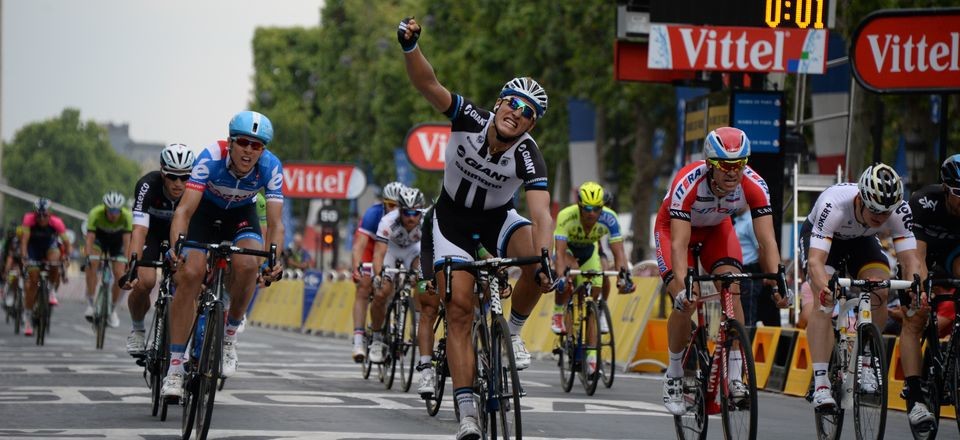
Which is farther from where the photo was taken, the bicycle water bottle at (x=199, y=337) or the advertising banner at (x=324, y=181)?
the advertising banner at (x=324, y=181)

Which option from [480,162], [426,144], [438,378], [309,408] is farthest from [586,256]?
[426,144]

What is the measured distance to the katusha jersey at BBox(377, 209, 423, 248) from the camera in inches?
690

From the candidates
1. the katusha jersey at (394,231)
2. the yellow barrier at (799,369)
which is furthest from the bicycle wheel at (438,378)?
the yellow barrier at (799,369)

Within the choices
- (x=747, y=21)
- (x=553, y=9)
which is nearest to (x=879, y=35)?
(x=747, y=21)

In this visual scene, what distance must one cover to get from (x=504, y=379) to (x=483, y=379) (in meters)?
0.27

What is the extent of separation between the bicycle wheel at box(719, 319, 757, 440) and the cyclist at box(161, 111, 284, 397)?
10.0 feet

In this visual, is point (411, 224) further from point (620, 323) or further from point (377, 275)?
point (620, 323)

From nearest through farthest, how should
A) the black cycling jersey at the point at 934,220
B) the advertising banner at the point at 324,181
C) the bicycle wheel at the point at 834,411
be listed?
the bicycle wheel at the point at 834,411 → the black cycling jersey at the point at 934,220 → the advertising banner at the point at 324,181

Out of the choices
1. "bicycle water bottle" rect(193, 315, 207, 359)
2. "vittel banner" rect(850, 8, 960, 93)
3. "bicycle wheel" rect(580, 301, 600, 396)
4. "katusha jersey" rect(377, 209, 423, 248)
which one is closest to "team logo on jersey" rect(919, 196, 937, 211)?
"vittel banner" rect(850, 8, 960, 93)

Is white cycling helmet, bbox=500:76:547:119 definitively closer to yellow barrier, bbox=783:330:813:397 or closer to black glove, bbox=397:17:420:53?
black glove, bbox=397:17:420:53

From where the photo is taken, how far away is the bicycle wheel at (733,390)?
32.9ft

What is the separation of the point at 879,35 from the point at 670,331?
6.52 meters

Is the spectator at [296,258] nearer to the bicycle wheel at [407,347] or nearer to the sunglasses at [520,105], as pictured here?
the bicycle wheel at [407,347]

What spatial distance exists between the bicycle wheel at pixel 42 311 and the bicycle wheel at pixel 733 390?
16659mm
